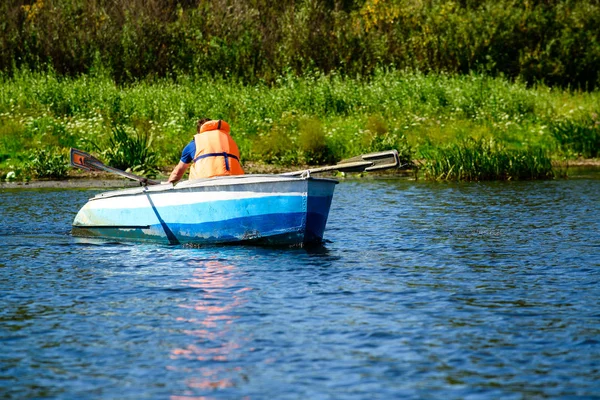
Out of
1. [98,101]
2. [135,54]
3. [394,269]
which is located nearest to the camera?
[394,269]

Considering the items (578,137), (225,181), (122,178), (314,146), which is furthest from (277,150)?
(225,181)

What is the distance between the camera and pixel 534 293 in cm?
1071

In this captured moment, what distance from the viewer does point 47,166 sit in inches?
975

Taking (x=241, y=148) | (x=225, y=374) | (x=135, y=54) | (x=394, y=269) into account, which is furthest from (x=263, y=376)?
(x=135, y=54)

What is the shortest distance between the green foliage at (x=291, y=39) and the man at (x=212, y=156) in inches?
780

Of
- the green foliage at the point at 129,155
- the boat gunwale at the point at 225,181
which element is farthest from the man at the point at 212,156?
the green foliage at the point at 129,155

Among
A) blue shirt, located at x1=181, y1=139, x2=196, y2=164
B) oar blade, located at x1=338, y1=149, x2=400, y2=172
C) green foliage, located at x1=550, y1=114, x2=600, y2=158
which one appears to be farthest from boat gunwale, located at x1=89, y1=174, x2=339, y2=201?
green foliage, located at x1=550, y1=114, x2=600, y2=158

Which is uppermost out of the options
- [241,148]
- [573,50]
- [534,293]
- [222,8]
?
[222,8]

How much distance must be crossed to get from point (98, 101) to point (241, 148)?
16.7ft

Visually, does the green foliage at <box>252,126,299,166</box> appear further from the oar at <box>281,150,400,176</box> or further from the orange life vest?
the oar at <box>281,150,400,176</box>

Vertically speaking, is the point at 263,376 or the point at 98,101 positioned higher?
the point at 98,101

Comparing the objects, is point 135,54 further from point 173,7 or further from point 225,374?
point 225,374

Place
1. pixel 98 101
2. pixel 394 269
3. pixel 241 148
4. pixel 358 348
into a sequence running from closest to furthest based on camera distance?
pixel 358 348, pixel 394 269, pixel 241 148, pixel 98 101

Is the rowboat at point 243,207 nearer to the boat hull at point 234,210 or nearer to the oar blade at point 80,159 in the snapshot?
the boat hull at point 234,210
